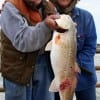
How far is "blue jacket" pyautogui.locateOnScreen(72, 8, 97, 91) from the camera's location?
495 centimetres

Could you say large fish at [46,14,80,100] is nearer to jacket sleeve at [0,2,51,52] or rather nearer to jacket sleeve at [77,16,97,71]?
jacket sleeve at [0,2,51,52]

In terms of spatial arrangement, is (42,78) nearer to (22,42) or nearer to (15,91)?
(15,91)

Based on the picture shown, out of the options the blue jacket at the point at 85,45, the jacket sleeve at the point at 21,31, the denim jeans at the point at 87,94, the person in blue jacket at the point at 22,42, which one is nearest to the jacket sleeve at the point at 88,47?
the blue jacket at the point at 85,45

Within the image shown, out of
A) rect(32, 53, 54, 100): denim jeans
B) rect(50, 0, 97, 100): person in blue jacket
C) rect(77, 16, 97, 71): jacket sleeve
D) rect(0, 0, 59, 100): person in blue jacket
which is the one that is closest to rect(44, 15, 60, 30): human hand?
rect(0, 0, 59, 100): person in blue jacket

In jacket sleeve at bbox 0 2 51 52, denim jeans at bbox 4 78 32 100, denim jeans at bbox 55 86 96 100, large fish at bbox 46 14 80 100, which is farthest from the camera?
denim jeans at bbox 55 86 96 100

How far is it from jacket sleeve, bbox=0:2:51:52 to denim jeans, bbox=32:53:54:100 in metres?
0.36

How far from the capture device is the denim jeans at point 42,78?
4227 millimetres

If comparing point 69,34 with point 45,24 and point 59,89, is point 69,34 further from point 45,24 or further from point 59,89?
point 59,89

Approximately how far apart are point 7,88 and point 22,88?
0.45ft

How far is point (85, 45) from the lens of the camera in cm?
501

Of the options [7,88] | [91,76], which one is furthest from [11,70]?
[91,76]

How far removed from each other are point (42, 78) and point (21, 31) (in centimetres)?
58

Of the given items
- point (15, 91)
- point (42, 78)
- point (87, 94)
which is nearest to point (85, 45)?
point (87, 94)

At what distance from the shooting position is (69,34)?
146 inches
